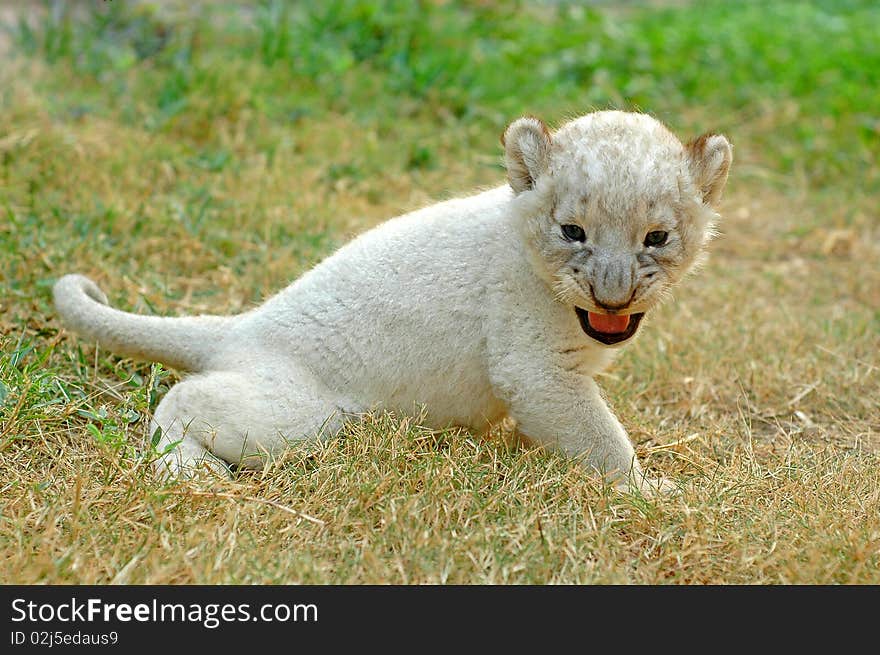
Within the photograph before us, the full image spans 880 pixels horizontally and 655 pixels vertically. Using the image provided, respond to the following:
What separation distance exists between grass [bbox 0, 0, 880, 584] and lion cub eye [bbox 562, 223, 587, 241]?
2.95 feet

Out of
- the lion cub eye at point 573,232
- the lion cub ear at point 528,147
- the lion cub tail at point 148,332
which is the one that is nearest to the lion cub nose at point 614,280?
the lion cub eye at point 573,232

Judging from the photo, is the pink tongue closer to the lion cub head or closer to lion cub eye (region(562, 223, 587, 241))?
the lion cub head

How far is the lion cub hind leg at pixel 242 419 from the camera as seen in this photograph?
4.22 metres

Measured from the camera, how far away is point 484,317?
13.8 ft

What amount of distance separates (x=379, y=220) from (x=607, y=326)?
130 inches

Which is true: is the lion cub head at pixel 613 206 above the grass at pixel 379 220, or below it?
above

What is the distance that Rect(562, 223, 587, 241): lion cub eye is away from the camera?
3.80 meters

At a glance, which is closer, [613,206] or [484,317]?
[613,206]

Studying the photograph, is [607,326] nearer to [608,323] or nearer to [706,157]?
[608,323]

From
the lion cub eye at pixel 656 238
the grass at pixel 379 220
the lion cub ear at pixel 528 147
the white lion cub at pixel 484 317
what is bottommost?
the grass at pixel 379 220

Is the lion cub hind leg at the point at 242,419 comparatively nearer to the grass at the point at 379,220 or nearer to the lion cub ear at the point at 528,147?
the grass at the point at 379,220

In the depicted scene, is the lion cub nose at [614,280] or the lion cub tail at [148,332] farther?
the lion cub tail at [148,332]

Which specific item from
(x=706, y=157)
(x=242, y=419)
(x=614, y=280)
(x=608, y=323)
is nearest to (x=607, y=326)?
(x=608, y=323)
